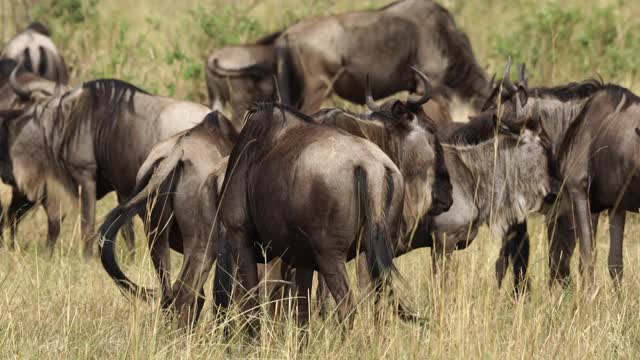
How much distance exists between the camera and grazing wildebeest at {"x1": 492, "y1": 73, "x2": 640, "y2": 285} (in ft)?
23.2

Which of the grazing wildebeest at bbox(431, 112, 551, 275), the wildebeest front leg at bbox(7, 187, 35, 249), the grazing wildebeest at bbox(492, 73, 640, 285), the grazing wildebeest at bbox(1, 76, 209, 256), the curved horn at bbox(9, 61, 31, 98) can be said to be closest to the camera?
the grazing wildebeest at bbox(431, 112, 551, 275)

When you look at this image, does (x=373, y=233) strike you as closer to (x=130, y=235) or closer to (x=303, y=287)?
(x=303, y=287)

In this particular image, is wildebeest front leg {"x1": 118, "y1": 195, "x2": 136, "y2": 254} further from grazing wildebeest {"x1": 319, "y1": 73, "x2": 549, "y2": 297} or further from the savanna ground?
grazing wildebeest {"x1": 319, "y1": 73, "x2": 549, "y2": 297}

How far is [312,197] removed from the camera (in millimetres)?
4996

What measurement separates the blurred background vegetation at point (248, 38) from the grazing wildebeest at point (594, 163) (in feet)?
13.7

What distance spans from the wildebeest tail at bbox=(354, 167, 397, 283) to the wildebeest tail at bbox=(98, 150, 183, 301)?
3.40ft

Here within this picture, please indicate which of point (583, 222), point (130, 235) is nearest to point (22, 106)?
point (130, 235)

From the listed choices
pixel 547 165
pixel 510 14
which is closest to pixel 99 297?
pixel 547 165

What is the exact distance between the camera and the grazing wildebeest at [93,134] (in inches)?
325

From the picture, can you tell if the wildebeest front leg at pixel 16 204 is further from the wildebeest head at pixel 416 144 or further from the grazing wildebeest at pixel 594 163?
the wildebeest head at pixel 416 144

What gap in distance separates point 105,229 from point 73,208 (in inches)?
131

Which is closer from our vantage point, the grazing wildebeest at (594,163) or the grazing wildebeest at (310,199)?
the grazing wildebeest at (310,199)

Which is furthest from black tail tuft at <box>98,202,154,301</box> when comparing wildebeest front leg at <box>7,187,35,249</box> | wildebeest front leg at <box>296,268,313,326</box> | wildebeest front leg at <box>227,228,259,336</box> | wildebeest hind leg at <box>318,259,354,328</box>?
wildebeest front leg at <box>7,187,35,249</box>

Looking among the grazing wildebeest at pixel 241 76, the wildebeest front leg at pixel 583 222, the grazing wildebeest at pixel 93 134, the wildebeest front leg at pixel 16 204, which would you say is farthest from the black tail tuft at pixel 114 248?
the grazing wildebeest at pixel 241 76
